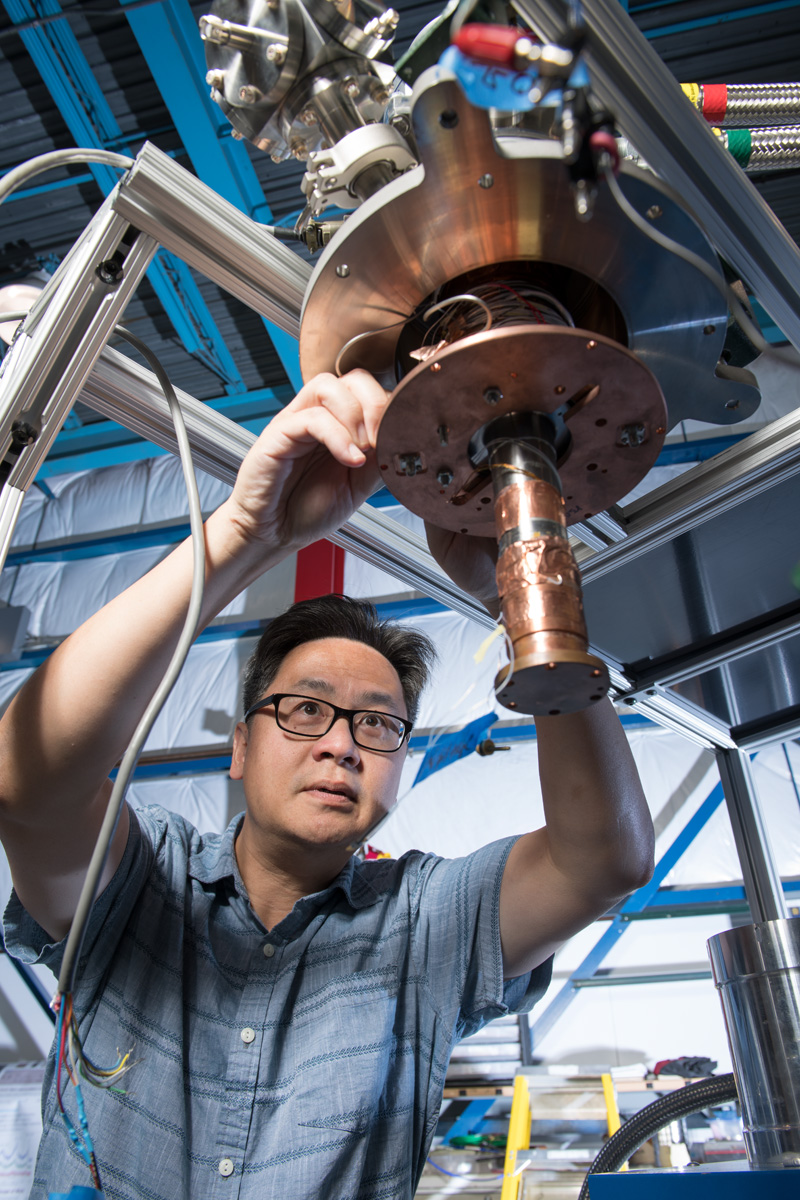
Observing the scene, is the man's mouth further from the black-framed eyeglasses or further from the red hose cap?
the red hose cap

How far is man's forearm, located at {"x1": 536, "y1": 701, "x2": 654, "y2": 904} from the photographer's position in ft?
2.34

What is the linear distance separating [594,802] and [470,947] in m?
0.26

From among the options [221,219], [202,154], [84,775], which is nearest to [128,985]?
[84,775]

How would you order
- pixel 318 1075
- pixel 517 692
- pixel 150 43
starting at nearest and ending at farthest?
pixel 517 692
pixel 318 1075
pixel 150 43

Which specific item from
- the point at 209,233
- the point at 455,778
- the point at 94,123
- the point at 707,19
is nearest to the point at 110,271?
the point at 209,233

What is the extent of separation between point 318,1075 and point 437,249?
0.76 metres

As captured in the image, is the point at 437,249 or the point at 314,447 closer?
the point at 437,249

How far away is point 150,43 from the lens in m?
2.52

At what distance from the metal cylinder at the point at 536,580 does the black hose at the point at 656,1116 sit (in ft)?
2.35

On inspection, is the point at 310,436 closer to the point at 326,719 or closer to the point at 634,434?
the point at 634,434

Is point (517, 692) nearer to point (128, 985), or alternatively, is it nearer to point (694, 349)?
point (694, 349)

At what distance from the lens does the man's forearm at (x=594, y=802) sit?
0.71m

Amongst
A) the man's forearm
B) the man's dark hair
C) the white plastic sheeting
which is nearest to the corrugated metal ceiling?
the white plastic sheeting

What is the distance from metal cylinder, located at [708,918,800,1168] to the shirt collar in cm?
42
